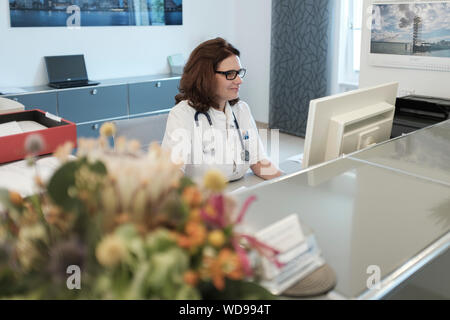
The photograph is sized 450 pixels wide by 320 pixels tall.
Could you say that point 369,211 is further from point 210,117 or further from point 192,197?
point 210,117

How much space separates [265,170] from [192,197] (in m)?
1.74

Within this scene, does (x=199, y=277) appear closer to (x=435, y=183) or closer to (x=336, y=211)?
(x=336, y=211)

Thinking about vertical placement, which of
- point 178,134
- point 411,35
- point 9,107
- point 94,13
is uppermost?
point 94,13

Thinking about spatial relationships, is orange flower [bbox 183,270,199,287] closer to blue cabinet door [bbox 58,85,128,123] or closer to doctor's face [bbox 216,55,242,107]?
doctor's face [bbox 216,55,242,107]

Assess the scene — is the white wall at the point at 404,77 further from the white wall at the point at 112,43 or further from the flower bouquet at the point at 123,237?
the flower bouquet at the point at 123,237

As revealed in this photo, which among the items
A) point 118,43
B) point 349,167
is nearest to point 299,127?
point 118,43

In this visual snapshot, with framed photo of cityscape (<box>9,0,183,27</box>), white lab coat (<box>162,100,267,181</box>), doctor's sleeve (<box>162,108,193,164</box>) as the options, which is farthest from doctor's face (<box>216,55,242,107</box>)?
framed photo of cityscape (<box>9,0,183,27</box>)

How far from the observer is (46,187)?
0.61 m

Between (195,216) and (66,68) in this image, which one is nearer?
(195,216)

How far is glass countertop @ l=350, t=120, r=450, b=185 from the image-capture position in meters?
1.55

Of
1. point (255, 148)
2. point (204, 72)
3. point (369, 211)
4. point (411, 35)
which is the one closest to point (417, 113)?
point (411, 35)

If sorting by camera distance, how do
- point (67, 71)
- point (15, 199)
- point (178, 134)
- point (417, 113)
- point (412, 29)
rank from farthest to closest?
point (67, 71) → point (412, 29) → point (417, 113) → point (178, 134) → point (15, 199)

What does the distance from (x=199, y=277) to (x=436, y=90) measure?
2967 millimetres

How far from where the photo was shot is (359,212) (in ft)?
3.90
